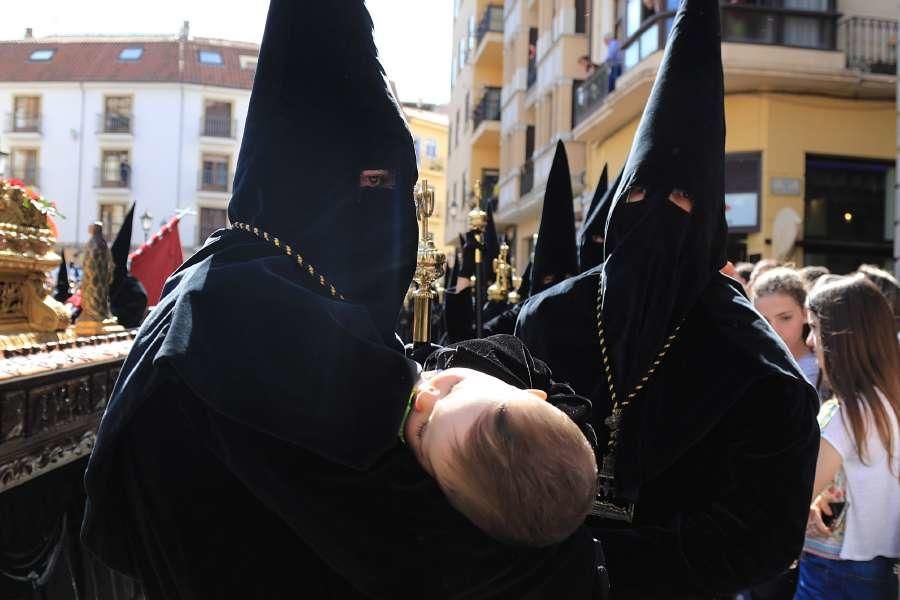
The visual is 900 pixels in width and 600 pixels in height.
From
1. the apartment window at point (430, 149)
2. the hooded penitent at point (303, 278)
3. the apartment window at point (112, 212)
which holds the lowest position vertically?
the hooded penitent at point (303, 278)

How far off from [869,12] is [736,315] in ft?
43.2

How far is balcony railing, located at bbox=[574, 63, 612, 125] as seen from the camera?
51.3 feet

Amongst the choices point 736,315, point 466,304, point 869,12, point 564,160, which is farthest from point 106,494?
point 869,12

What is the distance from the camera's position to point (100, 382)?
2945 millimetres

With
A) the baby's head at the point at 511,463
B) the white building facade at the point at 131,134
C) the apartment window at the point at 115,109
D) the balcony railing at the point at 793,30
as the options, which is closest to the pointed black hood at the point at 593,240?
the baby's head at the point at 511,463

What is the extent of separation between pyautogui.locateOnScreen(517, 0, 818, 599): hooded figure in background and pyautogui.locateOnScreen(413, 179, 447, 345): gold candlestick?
2.17 feet

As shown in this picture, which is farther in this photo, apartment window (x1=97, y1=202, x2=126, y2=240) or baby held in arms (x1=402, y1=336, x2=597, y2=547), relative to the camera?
apartment window (x1=97, y1=202, x2=126, y2=240)

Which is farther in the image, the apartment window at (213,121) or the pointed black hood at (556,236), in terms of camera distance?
the apartment window at (213,121)

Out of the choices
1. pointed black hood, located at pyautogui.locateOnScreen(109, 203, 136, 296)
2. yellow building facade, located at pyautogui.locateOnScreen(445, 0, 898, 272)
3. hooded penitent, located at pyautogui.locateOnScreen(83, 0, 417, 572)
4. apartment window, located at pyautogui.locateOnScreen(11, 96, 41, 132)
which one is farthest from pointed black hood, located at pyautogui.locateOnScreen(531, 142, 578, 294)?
apartment window, located at pyautogui.locateOnScreen(11, 96, 41, 132)

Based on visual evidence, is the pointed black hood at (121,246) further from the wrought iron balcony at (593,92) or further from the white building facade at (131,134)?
the white building facade at (131,134)

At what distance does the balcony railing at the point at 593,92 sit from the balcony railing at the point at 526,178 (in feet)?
14.7

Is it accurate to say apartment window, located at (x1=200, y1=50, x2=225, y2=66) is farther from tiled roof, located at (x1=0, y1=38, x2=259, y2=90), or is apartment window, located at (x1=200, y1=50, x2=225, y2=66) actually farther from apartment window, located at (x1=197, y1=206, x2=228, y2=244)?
apartment window, located at (x1=197, y1=206, x2=228, y2=244)

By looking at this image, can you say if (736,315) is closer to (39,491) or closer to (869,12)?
(39,491)

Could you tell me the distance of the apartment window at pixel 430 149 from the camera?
4709 centimetres
